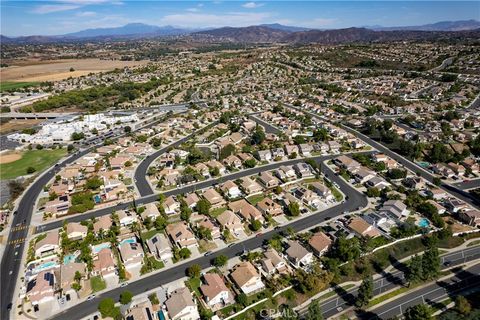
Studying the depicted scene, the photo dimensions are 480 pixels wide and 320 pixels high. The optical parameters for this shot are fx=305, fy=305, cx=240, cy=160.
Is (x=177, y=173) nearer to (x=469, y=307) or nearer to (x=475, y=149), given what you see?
(x=469, y=307)

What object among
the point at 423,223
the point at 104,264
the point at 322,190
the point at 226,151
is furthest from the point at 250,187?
the point at 423,223

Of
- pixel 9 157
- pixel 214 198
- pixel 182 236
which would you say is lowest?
pixel 182 236

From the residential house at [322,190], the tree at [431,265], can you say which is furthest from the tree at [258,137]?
the tree at [431,265]

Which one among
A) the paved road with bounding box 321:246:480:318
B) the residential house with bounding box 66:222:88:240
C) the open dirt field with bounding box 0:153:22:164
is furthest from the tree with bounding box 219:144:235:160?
the open dirt field with bounding box 0:153:22:164

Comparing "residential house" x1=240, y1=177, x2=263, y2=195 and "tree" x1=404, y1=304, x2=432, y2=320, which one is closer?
"tree" x1=404, y1=304, x2=432, y2=320

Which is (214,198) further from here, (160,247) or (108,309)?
(108,309)

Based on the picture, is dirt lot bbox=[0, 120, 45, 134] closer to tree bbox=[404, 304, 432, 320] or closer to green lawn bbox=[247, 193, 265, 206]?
green lawn bbox=[247, 193, 265, 206]
